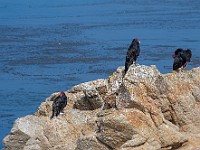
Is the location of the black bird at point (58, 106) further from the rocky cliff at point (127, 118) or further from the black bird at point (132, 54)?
the black bird at point (132, 54)

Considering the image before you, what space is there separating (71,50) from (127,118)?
33072mm

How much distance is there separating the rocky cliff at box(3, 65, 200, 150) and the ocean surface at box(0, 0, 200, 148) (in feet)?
19.5

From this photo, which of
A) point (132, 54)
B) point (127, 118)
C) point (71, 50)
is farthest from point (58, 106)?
point (71, 50)

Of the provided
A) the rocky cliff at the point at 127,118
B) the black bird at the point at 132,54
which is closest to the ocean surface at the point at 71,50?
the rocky cliff at the point at 127,118

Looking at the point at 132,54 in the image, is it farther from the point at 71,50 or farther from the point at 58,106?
the point at 71,50

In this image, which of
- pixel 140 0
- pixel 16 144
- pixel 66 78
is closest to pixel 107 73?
pixel 66 78

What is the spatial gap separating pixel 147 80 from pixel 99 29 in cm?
4608

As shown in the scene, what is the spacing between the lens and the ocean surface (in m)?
29.8

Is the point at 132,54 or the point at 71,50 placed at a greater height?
the point at 132,54

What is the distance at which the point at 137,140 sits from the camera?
33.9 feet

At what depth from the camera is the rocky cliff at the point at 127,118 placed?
10.6 metres

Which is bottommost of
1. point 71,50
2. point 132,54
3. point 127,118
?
point 71,50

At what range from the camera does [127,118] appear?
34.7 feet

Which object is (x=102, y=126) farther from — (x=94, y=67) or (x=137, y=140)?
(x=94, y=67)
